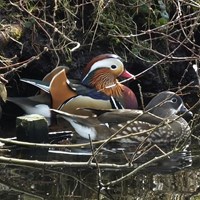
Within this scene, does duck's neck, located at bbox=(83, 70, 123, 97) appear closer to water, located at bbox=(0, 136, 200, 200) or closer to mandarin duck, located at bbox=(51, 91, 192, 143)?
mandarin duck, located at bbox=(51, 91, 192, 143)

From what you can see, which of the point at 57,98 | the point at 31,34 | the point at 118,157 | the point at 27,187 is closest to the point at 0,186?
the point at 27,187

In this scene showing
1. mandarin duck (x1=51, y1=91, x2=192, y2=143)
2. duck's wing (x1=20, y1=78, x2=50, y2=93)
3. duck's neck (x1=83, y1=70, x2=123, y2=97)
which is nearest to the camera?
mandarin duck (x1=51, y1=91, x2=192, y2=143)

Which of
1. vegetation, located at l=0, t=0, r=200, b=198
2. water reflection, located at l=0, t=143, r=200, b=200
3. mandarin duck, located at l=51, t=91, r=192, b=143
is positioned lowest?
water reflection, located at l=0, t=143, r=200, b=200

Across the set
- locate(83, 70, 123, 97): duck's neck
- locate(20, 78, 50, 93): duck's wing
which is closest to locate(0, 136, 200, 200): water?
locate(20, 78, 50, 93): duck's wing

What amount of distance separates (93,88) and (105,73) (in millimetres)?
209

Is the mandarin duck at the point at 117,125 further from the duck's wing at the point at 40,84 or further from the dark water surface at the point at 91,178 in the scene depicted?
the dark water surface at the point at 91,178

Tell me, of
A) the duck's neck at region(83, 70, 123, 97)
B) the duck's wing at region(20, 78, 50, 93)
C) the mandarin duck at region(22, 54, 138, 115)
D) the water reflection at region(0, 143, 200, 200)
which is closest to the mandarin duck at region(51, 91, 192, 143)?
the mandarin duck at region(22, 54, 138, 115)

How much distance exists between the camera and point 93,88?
7.77 meters

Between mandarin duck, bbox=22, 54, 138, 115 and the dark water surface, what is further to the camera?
mandarin duck, bbox=22, 54, 138, 115

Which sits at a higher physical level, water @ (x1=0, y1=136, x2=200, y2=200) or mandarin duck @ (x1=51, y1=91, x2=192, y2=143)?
mandarin duck @ (x1=51, y1=91, x2=192, y2=143)

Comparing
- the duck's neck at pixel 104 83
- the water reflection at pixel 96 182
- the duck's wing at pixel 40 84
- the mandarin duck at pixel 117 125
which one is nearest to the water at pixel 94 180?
the water reflection at pixel 96 182

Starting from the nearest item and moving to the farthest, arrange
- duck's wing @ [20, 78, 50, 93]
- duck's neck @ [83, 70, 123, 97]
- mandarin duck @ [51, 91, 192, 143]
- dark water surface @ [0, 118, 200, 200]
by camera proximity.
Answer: dark water surface @ [0, 118, 200, 200]
mandarin duck @ [51, 91, 192, 143]
duck's wing @ [20, 78, 50, 93]
duck's neck @ [83, 70, 123, 97]

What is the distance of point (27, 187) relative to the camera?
16.9 ft

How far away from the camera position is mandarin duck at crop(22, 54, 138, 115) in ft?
24.4
